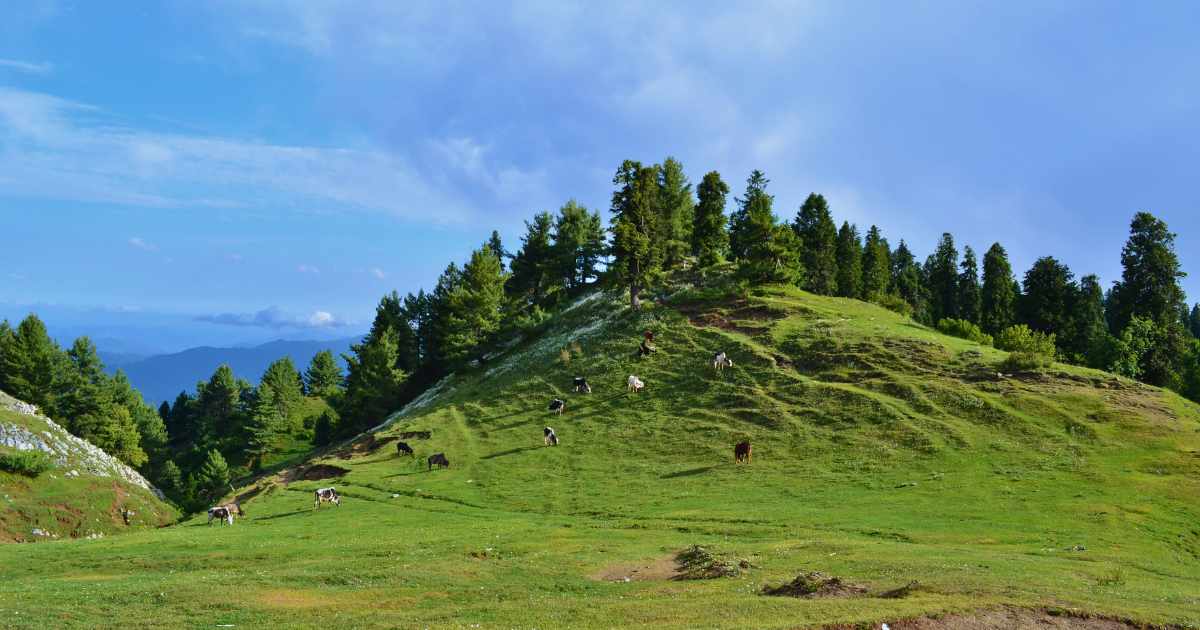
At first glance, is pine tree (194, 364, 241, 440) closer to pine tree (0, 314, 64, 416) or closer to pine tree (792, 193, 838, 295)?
pine tree (0, 314, 64, 416)

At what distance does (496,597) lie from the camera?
73.6ft

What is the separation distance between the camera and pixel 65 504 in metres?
58.4

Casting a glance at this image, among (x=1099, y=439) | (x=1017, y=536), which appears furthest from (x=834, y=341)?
(x=1017, y=536)

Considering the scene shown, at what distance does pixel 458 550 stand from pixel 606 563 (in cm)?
671

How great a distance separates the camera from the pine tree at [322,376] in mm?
152500

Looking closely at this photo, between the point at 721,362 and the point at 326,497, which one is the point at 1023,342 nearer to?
the point at 721,362

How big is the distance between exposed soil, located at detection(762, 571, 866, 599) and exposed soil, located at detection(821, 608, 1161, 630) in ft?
11.8

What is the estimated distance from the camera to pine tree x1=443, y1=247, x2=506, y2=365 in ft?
295

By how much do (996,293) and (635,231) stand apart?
53893 mm

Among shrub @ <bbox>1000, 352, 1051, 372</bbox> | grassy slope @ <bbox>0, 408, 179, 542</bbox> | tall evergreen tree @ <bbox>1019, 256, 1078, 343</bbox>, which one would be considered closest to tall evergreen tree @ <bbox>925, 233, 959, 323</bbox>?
tall evergreen tree @ <bbox>1019, 256, 1078, 343</bbox>

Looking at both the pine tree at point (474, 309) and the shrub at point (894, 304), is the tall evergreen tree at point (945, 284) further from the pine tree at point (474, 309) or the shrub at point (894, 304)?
the pine tree at point (474, 309)

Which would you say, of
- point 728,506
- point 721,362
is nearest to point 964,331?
point 721,362

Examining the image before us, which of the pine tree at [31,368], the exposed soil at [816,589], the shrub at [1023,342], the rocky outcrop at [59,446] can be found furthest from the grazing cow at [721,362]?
the pine tree at [31,368]

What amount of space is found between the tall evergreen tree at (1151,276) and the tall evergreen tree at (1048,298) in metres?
7.74
